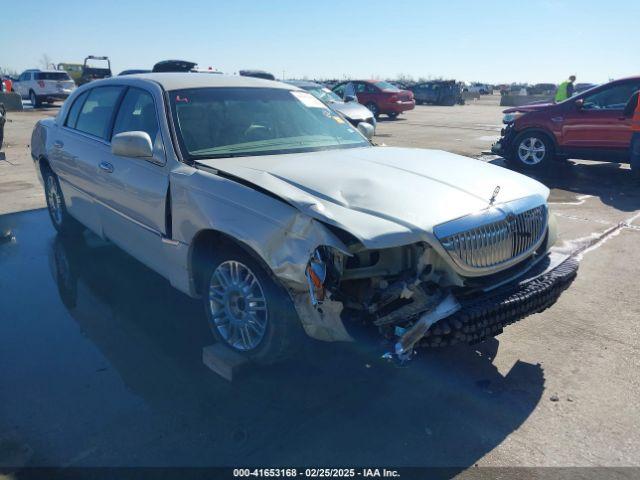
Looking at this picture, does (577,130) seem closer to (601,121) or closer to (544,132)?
(601,121)

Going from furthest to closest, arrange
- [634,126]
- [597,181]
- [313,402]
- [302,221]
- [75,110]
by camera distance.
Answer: [597,181] → [634,126] → [75,110] → [313,402] → [302,221]

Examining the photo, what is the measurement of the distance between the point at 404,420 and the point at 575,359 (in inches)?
55.1

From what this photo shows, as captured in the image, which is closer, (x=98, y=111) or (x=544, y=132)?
(x=98, y=111)

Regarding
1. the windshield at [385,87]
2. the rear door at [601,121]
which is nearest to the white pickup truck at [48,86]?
the windshield at [385,87]

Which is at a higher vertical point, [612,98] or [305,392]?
[612,98]

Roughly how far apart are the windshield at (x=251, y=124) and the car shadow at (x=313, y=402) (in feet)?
4.49

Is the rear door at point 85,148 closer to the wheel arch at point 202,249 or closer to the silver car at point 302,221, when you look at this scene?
the silver car at point 302,221

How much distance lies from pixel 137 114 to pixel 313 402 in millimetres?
2565

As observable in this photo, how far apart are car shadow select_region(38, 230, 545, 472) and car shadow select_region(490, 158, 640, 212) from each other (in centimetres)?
541

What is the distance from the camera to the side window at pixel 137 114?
3.73m

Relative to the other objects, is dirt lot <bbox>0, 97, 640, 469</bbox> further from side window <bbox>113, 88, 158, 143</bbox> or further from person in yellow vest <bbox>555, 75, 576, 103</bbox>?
person in yellow vest <bbox>555, 75, 576, 103</bbox>

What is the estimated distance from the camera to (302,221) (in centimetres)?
259

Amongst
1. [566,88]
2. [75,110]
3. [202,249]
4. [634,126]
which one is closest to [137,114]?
[202,249]

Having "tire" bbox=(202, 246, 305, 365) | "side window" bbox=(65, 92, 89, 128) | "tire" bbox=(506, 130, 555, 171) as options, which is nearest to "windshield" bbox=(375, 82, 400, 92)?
"tire" bbox=(506, 130, 555, 171)
